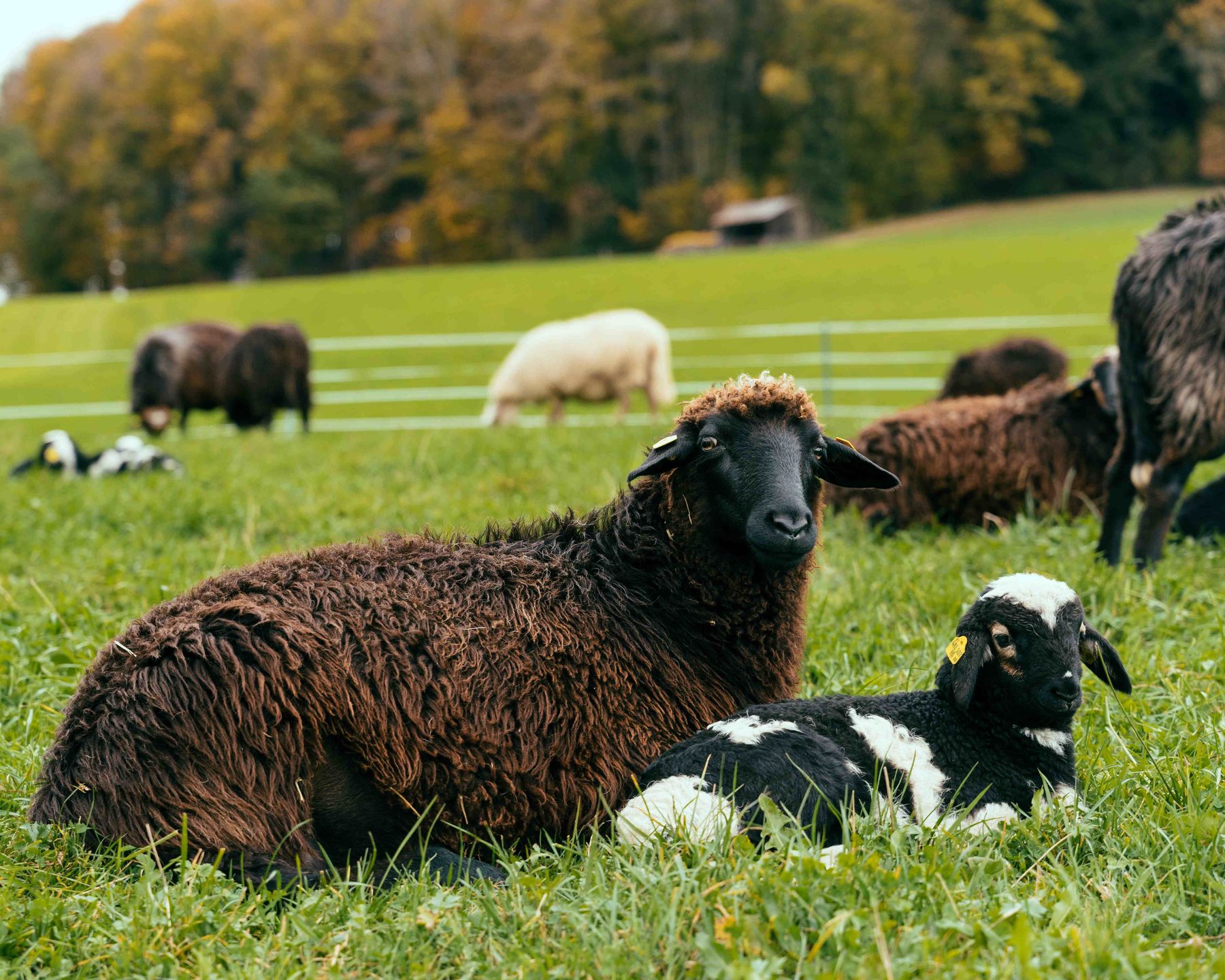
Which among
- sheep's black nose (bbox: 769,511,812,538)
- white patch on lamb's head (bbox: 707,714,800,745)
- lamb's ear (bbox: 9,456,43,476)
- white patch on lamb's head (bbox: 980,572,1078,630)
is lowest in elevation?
white patch on lamb's head (bbox: 707,714,800,745)

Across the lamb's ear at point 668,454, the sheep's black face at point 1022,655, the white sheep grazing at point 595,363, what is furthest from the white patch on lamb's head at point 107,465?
the white sheep grazing at point 595,363

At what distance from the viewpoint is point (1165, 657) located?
4.50 meters

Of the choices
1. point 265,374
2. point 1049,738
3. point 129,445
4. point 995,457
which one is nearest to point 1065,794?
point 1049,738

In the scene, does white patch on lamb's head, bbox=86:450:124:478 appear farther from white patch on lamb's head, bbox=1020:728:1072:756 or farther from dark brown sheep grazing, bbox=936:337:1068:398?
white patch on lamb's head, bbox=1020:728:1072:756

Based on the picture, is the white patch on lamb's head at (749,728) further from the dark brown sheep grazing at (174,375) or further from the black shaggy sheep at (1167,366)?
the dark brown sheep grazing at (174,375)

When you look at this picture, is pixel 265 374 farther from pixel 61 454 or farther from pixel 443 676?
pixel 443 676

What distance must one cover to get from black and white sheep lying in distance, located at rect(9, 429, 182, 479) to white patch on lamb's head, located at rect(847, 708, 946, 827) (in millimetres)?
7415

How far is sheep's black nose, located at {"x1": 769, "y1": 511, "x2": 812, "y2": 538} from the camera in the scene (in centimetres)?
349

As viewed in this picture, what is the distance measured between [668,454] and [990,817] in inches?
56.2

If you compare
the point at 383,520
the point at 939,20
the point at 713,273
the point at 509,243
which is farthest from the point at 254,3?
the point at 383,520

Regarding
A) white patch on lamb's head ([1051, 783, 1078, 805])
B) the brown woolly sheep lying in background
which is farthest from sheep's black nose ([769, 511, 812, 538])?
the brown woolly sheep lying in background

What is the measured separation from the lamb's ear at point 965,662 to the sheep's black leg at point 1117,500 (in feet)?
9.71

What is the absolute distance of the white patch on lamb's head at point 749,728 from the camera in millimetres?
3215

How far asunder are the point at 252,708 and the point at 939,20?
84.3 metres
